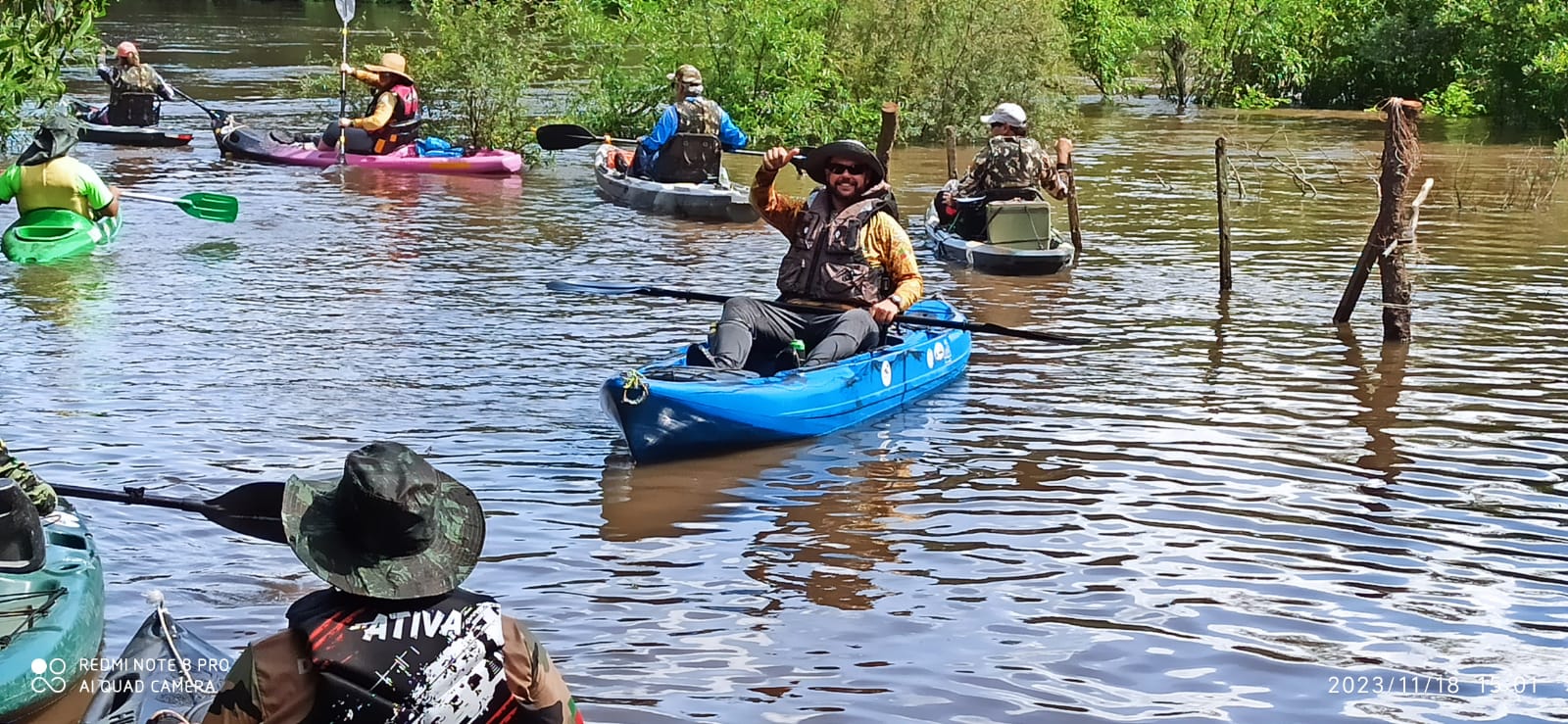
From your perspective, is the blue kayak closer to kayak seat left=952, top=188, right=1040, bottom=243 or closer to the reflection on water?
the reflection on water

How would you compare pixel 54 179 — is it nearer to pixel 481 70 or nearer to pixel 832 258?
pixel 832 258

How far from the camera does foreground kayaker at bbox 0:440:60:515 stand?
518 centimetres

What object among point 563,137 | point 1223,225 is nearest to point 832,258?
point 1223,225

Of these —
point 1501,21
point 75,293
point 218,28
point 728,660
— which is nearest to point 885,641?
point 728,660

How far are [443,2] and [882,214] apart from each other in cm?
1209

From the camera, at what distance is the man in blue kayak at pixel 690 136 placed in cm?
1730

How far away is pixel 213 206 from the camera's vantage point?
15078 mm

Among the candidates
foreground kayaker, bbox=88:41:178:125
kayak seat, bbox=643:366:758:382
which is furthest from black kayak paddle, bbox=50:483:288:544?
foreground kayaker, bbox=88:41:178:125

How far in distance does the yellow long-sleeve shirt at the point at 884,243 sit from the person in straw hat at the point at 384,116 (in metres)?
10.4

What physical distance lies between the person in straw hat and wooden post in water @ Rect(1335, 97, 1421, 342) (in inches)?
435

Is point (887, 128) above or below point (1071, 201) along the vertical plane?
above

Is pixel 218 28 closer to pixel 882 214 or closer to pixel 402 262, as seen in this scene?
pixel 402 262
